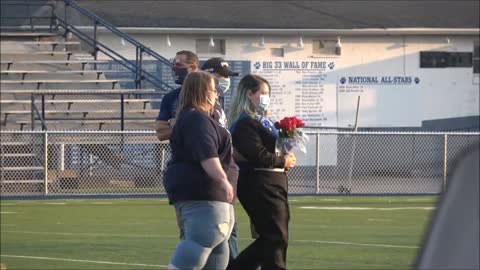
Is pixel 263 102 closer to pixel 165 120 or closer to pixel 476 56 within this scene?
pixel 165 120

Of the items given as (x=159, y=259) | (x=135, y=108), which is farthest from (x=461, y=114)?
(x=159, y=259)

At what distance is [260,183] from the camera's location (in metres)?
8.95

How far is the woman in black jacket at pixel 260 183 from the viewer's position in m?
8.93

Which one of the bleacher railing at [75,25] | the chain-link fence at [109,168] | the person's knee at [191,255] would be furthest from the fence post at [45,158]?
the person's knee at [191,255]

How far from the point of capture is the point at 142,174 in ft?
75.4

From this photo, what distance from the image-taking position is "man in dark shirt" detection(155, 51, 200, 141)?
28.8 ft

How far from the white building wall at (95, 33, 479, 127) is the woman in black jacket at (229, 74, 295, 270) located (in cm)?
2089

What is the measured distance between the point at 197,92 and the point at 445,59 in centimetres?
2409

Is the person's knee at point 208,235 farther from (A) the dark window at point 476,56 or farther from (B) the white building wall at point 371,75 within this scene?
(A) the dark window at point 476,56

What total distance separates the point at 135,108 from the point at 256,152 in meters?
17.2

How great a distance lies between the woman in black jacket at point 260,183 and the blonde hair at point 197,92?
999 millimetres

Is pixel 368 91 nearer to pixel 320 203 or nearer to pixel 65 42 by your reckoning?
pixel 65 42

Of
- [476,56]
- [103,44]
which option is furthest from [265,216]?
[476,56]

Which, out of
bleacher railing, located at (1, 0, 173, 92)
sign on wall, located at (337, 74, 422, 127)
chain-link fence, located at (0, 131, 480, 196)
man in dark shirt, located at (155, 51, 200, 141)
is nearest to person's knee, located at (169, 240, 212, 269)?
man in dark shirt, located at (155, 51, 200, 141)
